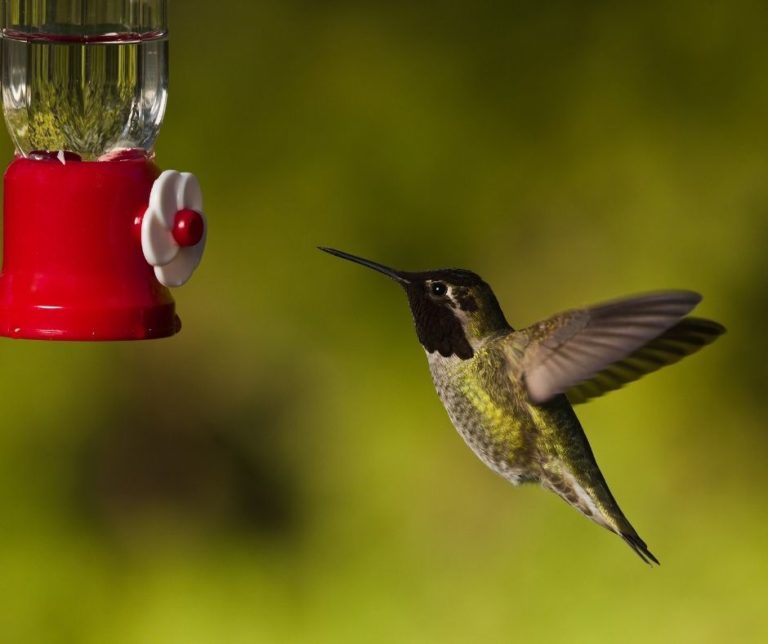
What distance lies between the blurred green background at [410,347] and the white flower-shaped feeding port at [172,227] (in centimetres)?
191

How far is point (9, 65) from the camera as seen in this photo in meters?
2.63

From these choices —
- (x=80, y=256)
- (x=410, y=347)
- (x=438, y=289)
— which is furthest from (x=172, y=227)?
(x=410, y=347)

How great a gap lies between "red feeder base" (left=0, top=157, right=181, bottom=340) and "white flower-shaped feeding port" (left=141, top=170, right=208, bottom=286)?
42 millimetres

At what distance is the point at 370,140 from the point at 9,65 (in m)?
1.75

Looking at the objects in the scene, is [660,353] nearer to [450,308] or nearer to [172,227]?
[450,308]

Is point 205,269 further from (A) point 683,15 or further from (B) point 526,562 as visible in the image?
(A) point 683,15

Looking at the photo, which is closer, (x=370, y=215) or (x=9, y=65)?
(x=9, y=65)

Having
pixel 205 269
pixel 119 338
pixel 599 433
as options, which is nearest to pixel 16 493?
pixel 205 269

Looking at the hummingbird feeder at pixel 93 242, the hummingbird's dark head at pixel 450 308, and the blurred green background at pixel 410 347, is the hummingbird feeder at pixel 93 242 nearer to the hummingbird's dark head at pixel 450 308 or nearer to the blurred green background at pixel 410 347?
the hummingbird's dark head at pixel 450 308

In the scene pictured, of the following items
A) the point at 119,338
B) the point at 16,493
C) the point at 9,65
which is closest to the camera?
the point at 119,338

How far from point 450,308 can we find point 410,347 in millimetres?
1776

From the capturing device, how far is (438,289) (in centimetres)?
241

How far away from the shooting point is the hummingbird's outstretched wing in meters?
2.16

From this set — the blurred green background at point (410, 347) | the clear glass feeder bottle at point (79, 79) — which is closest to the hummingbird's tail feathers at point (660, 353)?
the clear glass feeder bottle at point (79, 79)
